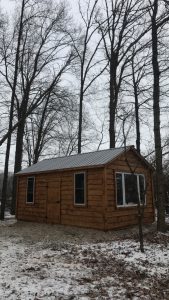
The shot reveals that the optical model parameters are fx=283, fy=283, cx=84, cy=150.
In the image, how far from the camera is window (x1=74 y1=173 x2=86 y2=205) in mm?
12953

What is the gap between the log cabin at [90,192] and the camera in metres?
12.2

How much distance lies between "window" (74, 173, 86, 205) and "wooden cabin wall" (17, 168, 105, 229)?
19 centimetres

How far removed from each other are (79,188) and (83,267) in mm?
6350

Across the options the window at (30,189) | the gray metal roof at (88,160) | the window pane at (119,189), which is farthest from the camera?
the window at (30,189)

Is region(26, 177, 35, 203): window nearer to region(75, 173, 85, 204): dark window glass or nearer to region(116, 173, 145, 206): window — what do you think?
region(75, 173, 85, 204): dark window glass

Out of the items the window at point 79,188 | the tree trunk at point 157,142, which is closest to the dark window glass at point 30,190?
the window at point 79,188

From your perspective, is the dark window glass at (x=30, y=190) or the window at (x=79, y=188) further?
the dark window glass at (x=30, y=190)

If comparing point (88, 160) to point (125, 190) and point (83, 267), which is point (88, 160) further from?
point (83, 267)

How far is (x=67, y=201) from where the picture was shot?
44.5 feet

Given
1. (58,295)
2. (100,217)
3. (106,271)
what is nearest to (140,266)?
(106,271)

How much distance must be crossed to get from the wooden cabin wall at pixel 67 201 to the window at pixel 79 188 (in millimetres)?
192

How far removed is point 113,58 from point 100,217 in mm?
12321

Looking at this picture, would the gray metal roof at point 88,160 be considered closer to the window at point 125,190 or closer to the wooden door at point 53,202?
the wooden door at point 53,202

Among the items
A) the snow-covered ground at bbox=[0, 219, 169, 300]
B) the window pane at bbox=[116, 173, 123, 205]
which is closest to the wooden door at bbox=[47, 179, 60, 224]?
the snow-covered ground at bbox=[0, 219, 169, 300]
